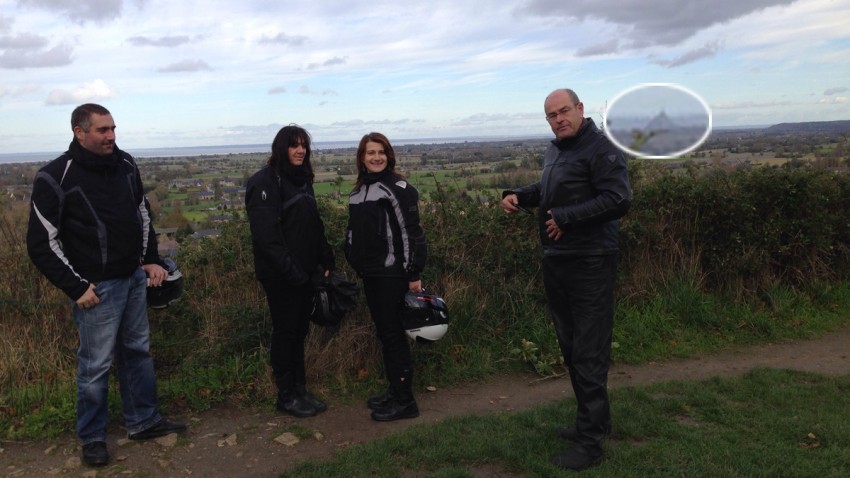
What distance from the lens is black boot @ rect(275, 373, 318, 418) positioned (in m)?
4.91

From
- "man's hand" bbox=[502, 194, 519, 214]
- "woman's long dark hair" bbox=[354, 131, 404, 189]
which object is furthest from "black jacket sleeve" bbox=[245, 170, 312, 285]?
"man's hand" bbox=[502, 194, 519, 214]

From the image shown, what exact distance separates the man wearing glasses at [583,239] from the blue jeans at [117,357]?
2868 mm

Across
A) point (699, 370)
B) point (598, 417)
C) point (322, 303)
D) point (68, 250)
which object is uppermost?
point (68, 250)

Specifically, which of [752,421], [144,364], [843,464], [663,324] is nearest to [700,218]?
[663,324]

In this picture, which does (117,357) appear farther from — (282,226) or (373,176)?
(373,176)

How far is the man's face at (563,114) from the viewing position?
3779 mm

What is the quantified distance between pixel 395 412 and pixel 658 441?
192 cm

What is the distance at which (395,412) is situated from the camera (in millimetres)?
4852

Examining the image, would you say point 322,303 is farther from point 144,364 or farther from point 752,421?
point 752,421

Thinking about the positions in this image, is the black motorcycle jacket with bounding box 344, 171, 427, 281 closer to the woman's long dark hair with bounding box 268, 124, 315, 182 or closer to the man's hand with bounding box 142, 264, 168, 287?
the woman's long dark hair with bounding box 268, 124, 315, 182

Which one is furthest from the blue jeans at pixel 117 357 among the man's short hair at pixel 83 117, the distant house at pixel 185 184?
the distant house at pixel 185 184

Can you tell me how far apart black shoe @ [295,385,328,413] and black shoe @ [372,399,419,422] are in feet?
1.41

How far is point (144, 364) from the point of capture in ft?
14.9

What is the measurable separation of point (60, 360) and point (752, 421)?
5583mm
